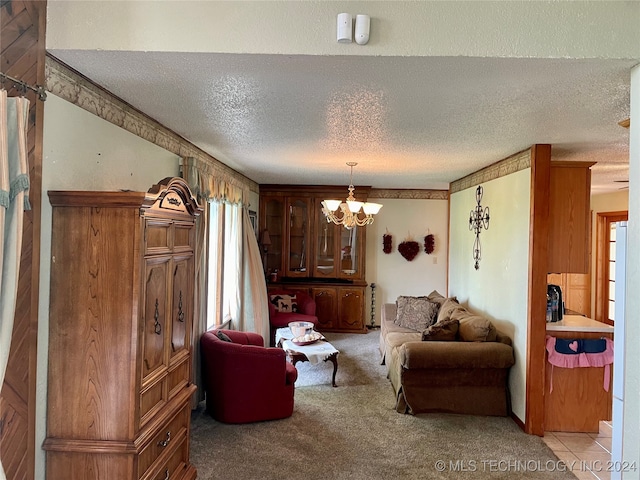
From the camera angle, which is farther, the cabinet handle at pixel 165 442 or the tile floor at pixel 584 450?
the tile floor at pixel 584 450

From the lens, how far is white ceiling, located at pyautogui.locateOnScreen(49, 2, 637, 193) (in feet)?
5.81

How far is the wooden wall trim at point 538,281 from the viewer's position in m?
3.36

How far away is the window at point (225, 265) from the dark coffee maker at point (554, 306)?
10.8 feet

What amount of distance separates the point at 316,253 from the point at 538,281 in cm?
388

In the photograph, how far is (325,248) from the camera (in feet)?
22.4

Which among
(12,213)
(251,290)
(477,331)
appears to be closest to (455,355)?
(477,331)

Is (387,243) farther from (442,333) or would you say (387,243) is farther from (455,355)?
(455,355)

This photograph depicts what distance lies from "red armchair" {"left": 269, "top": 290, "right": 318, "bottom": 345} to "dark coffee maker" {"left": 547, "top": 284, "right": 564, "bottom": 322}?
3007 millimetres

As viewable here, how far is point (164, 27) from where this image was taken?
1.69 m

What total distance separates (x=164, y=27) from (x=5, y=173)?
809 mm

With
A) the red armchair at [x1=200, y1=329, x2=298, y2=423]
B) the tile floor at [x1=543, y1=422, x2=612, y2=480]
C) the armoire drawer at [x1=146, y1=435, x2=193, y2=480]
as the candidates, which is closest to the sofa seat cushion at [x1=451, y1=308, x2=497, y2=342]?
the tile floor at [x1=543, y1=422, x2=612, y2=480]

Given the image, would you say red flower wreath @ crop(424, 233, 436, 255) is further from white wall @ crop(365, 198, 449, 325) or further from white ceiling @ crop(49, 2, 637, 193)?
white ceiling @ crop(49, 2, 637, 193)

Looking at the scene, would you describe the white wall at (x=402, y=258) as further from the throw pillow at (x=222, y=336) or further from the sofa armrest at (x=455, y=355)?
the throw pillow at (x=222, y=336)

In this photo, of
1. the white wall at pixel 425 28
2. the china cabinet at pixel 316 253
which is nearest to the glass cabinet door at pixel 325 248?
the china cabinet at pixel 316 253
